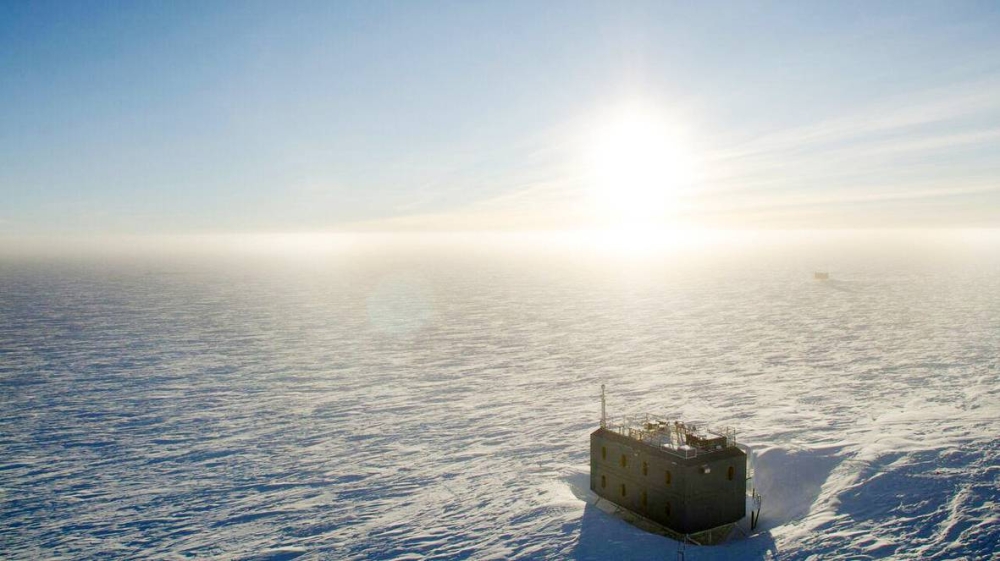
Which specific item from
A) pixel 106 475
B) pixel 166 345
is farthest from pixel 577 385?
pixel 166 345

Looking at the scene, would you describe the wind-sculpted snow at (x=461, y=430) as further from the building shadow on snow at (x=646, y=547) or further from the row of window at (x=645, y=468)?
the row of window at (x=645, y=468)

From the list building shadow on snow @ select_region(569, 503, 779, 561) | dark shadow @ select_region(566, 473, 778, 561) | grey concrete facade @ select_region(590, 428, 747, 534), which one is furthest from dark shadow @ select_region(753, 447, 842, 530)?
grey concrete facade @ select_region(590, 428, 747, 534)

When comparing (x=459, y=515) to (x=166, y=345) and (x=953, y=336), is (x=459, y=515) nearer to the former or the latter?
(x=166, y=345)

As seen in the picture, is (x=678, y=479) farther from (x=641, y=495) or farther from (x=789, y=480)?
(x=789, y=480)

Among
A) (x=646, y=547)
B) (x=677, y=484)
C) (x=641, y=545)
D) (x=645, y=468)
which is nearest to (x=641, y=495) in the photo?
(x=645, y=468)

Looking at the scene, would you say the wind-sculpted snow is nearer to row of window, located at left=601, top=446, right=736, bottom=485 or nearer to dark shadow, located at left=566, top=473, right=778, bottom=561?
dark shadow, located at left=566, top=473, right=778, bottom=561

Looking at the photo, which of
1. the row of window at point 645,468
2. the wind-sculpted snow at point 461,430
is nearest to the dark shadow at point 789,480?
the wind-sculpted snow at point 461,430
